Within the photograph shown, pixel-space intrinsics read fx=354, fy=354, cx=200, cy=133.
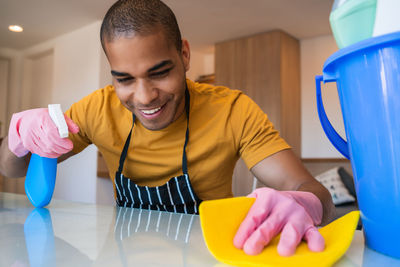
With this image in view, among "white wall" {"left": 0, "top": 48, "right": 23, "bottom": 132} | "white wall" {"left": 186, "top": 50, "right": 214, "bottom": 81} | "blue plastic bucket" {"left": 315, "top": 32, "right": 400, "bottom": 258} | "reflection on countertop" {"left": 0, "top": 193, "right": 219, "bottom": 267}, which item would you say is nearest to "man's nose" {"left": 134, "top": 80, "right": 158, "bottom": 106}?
"reflection on countertop" {"left": 0, "top": 193, "right": 219, "bottom": 267}

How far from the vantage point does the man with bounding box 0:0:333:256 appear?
3.16 feet

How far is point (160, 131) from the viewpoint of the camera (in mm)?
1201

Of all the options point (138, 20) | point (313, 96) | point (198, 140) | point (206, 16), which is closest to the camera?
point (138, 20)

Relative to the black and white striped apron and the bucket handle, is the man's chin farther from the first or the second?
the bucket handle

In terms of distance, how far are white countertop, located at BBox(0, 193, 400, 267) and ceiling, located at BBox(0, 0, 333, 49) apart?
3279mm

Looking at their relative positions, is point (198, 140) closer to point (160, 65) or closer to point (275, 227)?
point (160, 65)

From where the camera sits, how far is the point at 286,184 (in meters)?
1.02

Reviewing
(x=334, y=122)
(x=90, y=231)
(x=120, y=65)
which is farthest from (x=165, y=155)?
(x=334, y=122)

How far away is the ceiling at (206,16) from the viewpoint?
3.70 meters

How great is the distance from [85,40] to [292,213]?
444 cm

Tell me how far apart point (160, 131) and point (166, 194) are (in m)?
0.22

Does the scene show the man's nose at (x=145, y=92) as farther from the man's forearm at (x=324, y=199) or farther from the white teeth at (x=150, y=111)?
the man's forearm at (x=324, y=199)

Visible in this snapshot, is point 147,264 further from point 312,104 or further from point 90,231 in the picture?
point 312,104

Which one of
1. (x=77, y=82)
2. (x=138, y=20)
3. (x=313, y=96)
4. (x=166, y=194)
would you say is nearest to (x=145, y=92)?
(x=138, y=20)
